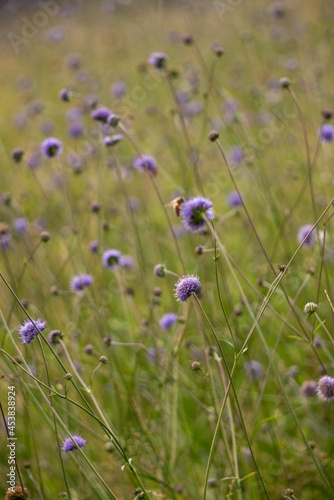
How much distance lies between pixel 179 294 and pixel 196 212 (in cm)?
22

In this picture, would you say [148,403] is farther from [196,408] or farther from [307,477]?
[307,477]

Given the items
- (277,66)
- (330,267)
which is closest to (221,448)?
(330,267)

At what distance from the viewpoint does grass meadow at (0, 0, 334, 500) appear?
142 centimetres

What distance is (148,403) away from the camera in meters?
2.21

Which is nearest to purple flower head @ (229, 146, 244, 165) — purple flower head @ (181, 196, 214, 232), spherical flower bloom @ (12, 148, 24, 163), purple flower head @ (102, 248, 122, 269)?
purple flower head @ (102, 248, 122, 269)

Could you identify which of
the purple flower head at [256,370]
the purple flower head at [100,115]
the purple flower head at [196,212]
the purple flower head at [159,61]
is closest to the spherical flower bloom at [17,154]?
the purple flower head at [100,115]

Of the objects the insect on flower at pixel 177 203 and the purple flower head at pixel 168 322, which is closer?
the insect on flower at pixel 177 203

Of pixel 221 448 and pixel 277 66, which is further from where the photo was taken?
pixel 277 66

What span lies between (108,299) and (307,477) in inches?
60.6

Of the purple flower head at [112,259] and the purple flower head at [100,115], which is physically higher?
the purple flower head at [100,115]

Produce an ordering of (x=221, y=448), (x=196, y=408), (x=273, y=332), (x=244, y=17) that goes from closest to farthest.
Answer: (x=221, y=448), (x=196, y=408), (x=273, y=332), (x=244, y=17)

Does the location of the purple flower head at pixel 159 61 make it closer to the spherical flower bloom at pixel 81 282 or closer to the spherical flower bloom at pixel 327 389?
the spherical flower bloom at pixel 81 282

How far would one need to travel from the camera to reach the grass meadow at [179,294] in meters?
1.42

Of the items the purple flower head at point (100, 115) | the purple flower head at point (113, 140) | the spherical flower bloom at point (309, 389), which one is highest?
the purple flower head at point (100, 115)
